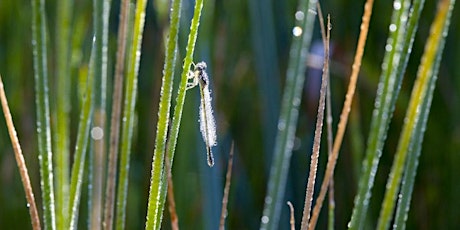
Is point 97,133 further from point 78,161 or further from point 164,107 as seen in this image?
point 164,107

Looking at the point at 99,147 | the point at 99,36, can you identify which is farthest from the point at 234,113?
the point at 99,36

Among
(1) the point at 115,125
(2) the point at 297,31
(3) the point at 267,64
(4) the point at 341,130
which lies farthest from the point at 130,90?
(3) the point at 267,64

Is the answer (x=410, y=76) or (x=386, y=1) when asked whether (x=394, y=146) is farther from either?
(x=386, y=1)

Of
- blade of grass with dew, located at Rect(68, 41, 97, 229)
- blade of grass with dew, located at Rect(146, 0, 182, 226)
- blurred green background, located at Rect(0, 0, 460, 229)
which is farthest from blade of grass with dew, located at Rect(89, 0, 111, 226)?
blurred green background, located at Rect(0, 0, 460, 229)

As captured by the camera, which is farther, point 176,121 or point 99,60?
point 99,60

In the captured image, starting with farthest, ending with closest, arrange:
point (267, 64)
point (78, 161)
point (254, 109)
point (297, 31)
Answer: point (254, 109)
point (267, 64)
point (297, 31)
point (78, 161)

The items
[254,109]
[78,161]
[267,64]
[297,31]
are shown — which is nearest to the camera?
[78,161]
